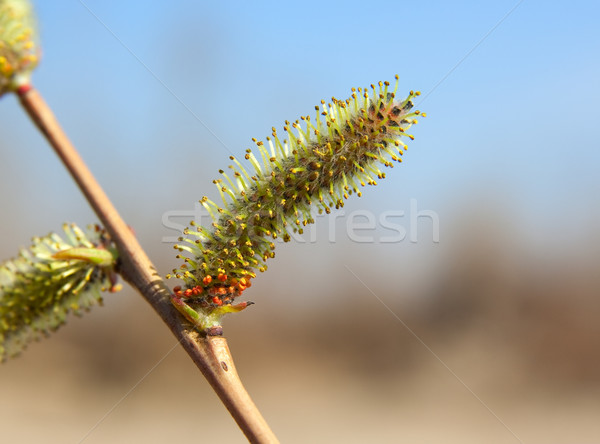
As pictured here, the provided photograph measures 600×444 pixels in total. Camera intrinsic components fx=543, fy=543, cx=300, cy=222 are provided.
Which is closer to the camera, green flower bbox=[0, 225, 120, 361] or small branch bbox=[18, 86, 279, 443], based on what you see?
small branch bbox=[18, 86, 279, 443]

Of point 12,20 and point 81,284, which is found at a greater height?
point 12,20

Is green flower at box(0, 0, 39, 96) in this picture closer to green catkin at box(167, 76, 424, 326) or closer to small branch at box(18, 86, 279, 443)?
small branch at box(18, 86, 279, 443)

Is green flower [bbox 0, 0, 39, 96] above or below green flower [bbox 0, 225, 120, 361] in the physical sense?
above

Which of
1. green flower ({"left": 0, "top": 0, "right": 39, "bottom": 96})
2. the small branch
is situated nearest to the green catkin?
the small branch

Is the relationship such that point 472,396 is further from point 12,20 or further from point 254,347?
point 12,20

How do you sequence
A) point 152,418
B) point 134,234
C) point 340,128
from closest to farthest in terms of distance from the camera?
point 134,234 → point 340,128 → point 152,418

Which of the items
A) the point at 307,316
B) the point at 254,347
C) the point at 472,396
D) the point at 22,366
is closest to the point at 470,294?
the point at 472,396
